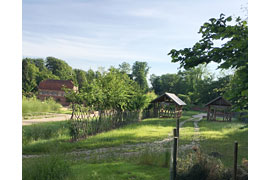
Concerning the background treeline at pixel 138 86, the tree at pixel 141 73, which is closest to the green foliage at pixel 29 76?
the background treeline at pixel 138 86

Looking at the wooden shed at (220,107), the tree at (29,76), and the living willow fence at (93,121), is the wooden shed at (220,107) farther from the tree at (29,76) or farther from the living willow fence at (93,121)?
the tree at (29,76)

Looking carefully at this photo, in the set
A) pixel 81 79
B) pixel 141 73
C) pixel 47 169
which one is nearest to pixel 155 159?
pixel 47 169

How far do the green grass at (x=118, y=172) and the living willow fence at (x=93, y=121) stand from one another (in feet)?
9.23

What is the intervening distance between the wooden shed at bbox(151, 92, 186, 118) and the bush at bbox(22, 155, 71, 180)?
8.04 metres

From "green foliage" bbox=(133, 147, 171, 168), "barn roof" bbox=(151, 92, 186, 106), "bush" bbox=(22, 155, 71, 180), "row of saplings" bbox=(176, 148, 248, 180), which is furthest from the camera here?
"barn roof" bbox=(151, 92, 186, 106)

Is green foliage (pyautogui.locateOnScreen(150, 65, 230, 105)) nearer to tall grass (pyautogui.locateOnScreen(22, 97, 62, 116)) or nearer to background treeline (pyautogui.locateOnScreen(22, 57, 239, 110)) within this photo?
background treeline (pyautogui.locateOnScreen(22, 57, 239, 110))

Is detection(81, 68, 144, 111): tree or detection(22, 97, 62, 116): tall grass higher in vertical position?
detection(81, 68, 144, 111): tree

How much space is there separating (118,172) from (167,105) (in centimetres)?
893

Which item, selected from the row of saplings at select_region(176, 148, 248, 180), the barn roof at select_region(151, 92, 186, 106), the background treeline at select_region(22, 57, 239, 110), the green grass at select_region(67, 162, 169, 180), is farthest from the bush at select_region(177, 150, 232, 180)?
the barn roof at select_region(151, 92, 186, 106)

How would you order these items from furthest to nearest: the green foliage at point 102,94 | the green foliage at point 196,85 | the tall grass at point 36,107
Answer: the tall grass at point 36,107 → the green foliage at point 196,85 → the green foliage at point 102,94

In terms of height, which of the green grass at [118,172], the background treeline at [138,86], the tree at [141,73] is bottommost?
the green grass at [118,172]

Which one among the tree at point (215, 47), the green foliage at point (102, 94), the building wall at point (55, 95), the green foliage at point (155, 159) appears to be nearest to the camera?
the tree at point (215, 47)

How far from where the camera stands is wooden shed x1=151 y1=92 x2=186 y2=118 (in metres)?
10.8

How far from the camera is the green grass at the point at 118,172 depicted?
2.80 metres
